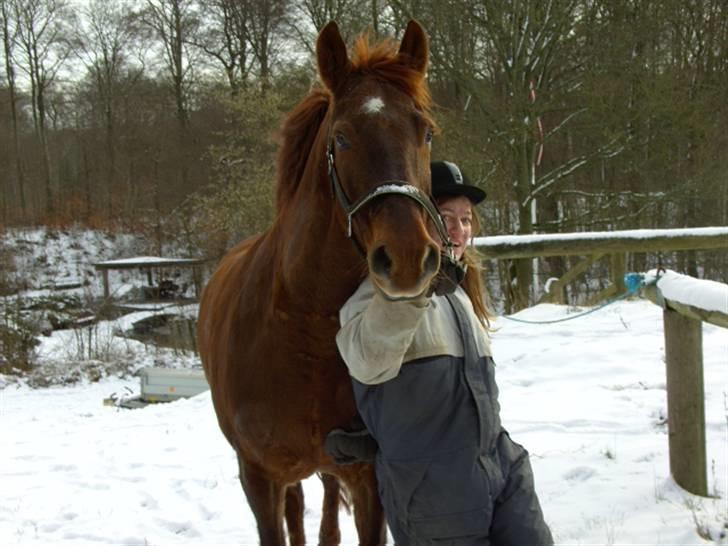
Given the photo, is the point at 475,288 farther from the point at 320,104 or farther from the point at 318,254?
the point at 320,104

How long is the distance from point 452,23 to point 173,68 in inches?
713

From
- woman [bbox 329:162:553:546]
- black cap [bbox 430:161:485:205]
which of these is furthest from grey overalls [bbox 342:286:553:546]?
black cap [bbox 430:161:485:205]

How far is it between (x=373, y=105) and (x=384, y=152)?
0.16 m

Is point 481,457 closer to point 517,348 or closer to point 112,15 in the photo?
point 517,348

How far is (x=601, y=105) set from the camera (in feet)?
40.3

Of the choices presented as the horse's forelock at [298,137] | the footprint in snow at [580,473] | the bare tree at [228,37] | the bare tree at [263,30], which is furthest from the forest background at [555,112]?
the horse's forelock at [298,137]

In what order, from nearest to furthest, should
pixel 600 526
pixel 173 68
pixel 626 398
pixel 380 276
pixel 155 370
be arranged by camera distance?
pixel 380 276 → pixel 600 526 → pixel 626 398 → pixel 155 370 → pixel 173 68

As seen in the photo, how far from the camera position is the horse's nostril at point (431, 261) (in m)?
1.36

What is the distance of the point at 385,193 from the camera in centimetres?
146

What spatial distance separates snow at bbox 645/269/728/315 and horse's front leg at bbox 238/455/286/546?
5.98 feet

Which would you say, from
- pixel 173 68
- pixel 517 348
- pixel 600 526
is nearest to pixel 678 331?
pixel 600 526

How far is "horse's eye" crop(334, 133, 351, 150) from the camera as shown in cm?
164

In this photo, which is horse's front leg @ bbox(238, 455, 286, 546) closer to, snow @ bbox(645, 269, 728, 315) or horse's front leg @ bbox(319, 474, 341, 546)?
horse's front leg @ bbox(319, 474, 341, 546)

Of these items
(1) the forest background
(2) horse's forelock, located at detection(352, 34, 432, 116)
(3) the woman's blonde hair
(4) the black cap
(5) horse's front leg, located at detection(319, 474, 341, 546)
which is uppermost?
(1) the forest background
